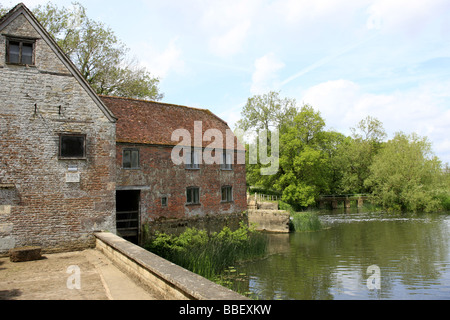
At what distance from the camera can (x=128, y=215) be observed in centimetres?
1994

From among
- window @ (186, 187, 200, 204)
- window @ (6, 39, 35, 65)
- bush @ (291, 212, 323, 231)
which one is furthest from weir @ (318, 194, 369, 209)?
window @ (6, 39, 35, 65)

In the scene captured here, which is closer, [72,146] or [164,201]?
[72,146]

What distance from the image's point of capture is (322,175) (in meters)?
42.3

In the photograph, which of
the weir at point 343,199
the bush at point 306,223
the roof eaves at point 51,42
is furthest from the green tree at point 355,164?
the roof eaves at point 51,42

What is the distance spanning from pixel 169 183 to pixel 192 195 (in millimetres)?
2063

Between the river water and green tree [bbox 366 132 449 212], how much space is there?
45.4ft

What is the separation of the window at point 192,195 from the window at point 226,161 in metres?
2.96

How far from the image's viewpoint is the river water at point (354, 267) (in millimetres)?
12242

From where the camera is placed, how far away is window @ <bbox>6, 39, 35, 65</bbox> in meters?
10.9

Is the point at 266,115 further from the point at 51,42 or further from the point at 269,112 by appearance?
the point at 51,42

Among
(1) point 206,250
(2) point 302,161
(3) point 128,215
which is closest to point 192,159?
(3) point 128,215

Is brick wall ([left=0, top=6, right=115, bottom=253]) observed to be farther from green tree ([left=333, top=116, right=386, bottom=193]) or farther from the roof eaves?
green tree ([left=333, top=116, right=386, bottom=193])

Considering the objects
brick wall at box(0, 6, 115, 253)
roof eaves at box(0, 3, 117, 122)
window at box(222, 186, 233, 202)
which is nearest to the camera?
brick wall at box(0, 6, 115, 253)
